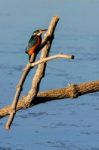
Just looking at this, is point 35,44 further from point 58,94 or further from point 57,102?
point 57,102

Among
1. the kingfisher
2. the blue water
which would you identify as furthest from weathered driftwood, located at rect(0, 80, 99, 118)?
the blue water

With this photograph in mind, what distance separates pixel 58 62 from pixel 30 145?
5.91 meters

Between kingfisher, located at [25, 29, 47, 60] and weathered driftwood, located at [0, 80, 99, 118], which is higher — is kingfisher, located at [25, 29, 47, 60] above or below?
above

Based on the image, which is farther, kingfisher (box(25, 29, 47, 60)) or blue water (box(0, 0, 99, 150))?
blue water (box(0, 0, 99, 150))

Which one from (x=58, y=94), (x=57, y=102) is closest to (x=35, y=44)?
(x=58, y=94)

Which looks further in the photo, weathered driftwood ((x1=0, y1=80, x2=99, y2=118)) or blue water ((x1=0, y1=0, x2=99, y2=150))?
blue water ((x1=0, y1=0, x2=99, y2=150))

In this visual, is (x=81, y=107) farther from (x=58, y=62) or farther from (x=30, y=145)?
(x=58, y=62)

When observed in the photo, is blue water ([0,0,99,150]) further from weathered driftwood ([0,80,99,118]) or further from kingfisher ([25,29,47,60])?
weathered driftwood ([0,80,99,118])

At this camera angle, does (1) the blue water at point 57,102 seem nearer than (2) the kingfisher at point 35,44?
No

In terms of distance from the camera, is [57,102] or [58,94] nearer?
[58,94]

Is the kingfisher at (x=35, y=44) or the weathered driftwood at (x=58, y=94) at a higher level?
the kingfisher at (x=35, y=44)

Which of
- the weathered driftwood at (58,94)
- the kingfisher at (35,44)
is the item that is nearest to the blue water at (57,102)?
the kingfisher at (35,44)

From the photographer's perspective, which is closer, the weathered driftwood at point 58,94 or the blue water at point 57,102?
the weathered driftwood at point 58,94

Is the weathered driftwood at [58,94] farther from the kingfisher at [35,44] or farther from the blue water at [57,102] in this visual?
the blue water at [57,102]
